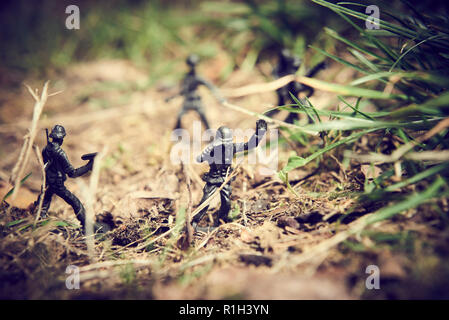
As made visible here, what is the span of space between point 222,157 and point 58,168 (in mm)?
1238

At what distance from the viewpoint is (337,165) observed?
7.83 ft

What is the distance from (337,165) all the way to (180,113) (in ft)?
→ 6.22

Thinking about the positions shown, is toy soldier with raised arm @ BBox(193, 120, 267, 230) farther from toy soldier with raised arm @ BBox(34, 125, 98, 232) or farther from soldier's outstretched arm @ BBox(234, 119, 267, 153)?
toy soldier with raised arm @ BBox(34, 125, 98, 232)

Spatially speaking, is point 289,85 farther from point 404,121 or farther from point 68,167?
point 68,167


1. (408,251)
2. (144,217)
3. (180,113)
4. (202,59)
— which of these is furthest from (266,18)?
(408,251)

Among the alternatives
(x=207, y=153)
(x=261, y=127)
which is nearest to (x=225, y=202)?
(x=207, y=153)

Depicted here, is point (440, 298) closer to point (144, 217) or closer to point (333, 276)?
point (333, 276)

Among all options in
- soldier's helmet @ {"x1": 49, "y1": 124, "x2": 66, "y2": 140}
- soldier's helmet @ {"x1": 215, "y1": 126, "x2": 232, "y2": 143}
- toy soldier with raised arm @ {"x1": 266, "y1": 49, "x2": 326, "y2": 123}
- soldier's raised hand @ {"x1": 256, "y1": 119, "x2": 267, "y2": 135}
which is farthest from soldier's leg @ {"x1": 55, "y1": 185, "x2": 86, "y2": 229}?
toy soldier with raised arm @ {"x1": 266, "y1": 49, "x2": 326, "y2": 123}

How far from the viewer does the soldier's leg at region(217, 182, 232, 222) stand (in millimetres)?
2141

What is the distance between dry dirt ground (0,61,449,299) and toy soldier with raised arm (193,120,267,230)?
0.16 metres

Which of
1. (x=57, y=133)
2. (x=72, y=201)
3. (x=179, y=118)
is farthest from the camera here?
(x=179, y=118)

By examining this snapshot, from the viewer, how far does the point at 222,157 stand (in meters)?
2.07

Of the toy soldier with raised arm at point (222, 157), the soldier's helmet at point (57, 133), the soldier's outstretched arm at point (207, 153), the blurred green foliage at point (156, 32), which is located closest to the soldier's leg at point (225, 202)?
the toy soldier with raised arm at point (222, 157)

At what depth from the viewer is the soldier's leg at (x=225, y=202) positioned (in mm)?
2141
